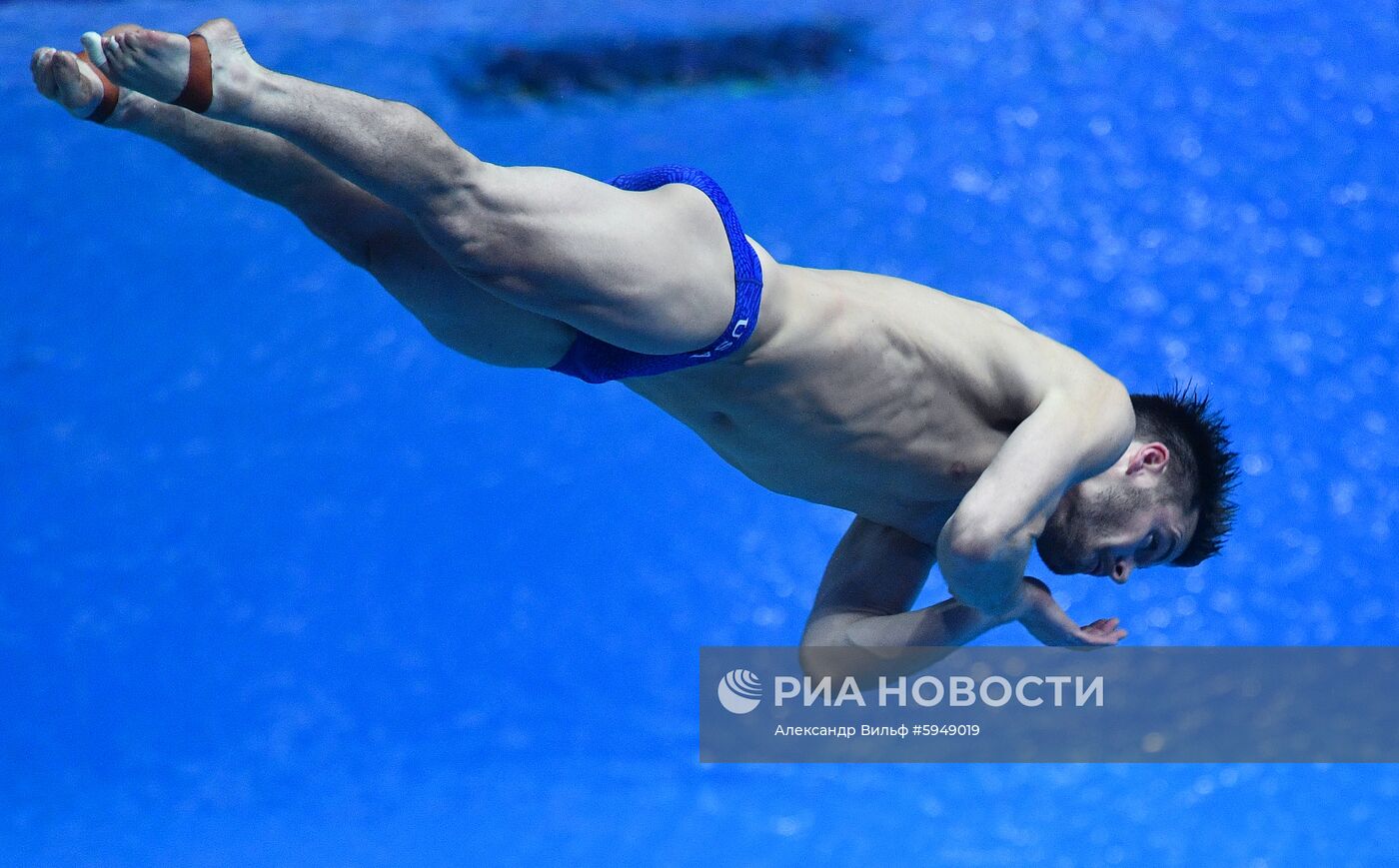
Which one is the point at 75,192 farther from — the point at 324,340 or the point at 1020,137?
the point at 1020,137

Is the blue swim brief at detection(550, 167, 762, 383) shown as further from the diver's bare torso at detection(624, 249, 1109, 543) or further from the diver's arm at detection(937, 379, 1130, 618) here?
the diver's arm at detection(937, 379, 1130, 618)

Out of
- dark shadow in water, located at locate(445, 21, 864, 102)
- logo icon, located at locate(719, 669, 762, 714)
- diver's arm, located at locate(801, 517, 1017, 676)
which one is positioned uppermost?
dark shadow in water, located at locate(445, 21, 864, 102)

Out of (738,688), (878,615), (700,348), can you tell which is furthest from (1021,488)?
(738,688)

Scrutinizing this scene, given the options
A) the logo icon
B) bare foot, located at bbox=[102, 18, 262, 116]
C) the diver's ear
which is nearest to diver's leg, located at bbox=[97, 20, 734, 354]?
bare foot, located at bbox=[102, 18, 262, 116]

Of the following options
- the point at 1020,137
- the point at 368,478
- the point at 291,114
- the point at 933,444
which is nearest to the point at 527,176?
the point at 291,114

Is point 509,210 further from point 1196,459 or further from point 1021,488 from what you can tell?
point 1196,459

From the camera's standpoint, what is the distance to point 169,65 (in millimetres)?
1866

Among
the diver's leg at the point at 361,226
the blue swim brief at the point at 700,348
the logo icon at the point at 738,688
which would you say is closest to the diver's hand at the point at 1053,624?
the blue swim brief at the point at 700,348

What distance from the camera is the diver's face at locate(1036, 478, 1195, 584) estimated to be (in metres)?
2.68

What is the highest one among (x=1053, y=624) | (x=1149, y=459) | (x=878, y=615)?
(x=1149, y=459)

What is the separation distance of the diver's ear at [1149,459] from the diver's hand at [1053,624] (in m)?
0.26

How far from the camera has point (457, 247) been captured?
207 centimetres

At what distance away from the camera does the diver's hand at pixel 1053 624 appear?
260cm

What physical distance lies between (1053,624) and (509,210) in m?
1.16
